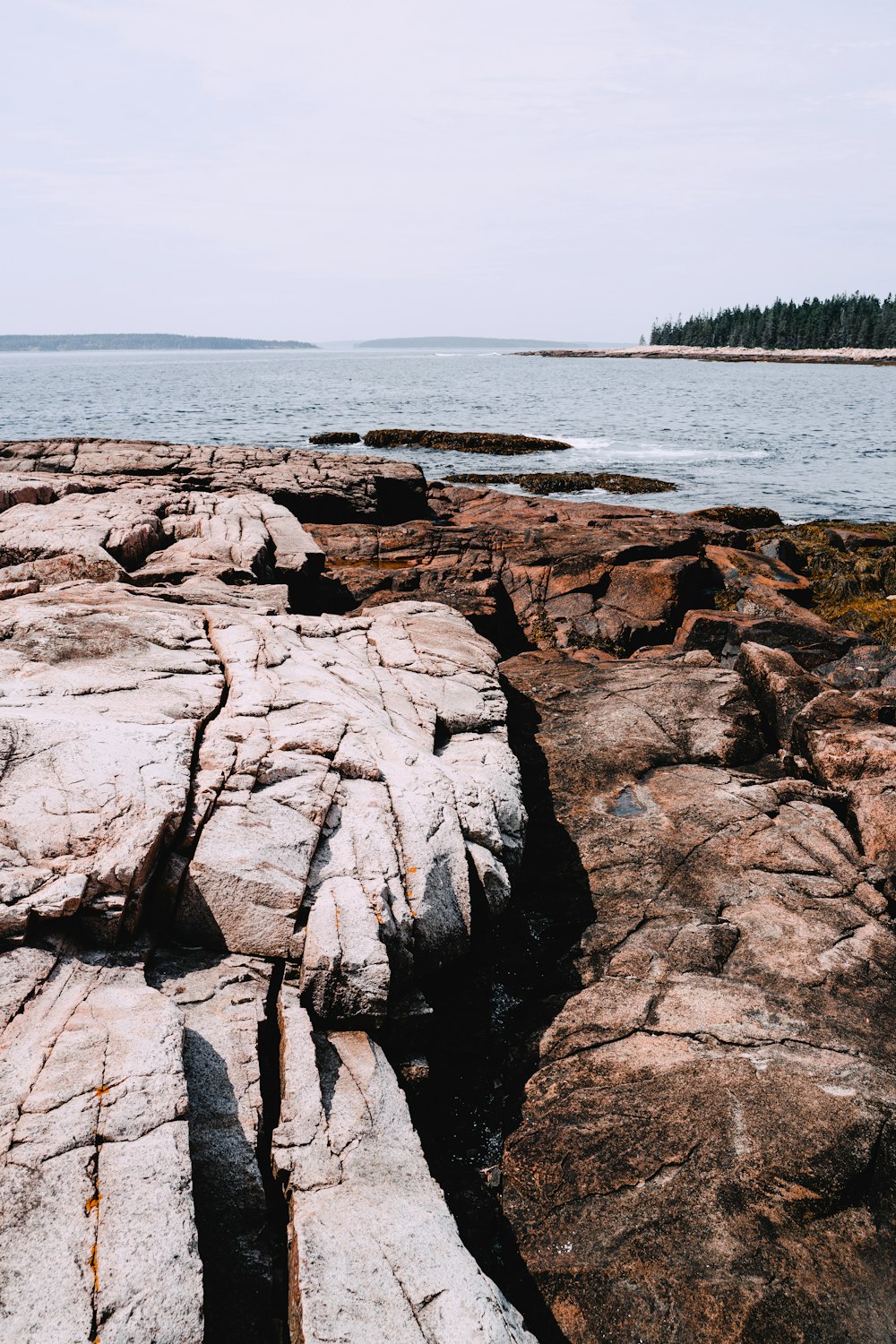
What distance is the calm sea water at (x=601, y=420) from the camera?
39.2 metres

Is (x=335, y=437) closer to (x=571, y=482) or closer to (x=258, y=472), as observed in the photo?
(x=571, y=482)

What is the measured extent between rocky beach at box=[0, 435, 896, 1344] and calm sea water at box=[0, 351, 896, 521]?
2392cm

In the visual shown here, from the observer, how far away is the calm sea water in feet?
129

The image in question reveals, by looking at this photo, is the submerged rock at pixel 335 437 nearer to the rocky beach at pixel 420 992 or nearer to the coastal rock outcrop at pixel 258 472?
the coastal rock outcrop at pixel 258 472

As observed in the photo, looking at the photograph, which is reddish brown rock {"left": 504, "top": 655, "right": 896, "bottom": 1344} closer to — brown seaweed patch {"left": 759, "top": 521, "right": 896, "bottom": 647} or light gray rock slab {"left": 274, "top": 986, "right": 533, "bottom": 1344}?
light gray rock slab {"left": 274, "top": 986, "right": 533, "bottom": 1344}

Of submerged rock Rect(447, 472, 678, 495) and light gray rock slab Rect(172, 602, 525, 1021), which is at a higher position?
light gray rock slab Rect(172, 602, 525, 1021)

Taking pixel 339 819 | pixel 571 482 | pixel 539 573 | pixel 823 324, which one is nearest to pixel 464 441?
pixel 571 482

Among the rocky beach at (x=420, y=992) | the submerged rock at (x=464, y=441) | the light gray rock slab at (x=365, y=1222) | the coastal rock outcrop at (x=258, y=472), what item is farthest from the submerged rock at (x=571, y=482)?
the light gray rock slab at (x=365, y=1222)

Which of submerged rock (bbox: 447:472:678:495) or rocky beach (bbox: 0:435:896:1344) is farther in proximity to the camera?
submerged rock (bbox: 447:472:678:495)

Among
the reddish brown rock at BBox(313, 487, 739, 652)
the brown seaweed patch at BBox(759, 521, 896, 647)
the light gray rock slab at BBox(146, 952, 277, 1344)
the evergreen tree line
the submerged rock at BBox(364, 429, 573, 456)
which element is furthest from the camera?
the evergreen tree line

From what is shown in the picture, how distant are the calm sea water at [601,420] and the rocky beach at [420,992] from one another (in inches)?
942

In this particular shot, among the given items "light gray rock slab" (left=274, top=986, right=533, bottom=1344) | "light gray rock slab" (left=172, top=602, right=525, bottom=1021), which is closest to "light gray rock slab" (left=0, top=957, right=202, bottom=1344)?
"light gray rock slab" (left=274, top=986, right=533, bottom=1344)

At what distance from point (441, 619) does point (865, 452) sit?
149ft

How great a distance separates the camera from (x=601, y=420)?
65.6 meters
